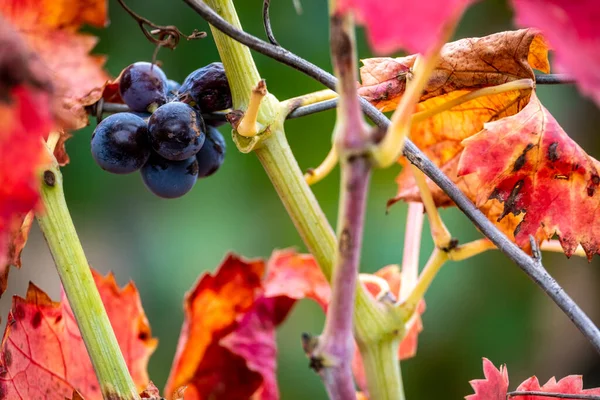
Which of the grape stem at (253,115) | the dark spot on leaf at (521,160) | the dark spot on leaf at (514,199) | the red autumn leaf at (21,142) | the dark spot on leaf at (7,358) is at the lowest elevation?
the red autumn leaf at (21,142)

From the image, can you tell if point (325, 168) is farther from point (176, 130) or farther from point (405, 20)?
point (405, 20)

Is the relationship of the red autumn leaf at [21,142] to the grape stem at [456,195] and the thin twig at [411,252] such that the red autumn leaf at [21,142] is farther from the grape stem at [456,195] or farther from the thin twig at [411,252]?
the thin twig at [411,252]

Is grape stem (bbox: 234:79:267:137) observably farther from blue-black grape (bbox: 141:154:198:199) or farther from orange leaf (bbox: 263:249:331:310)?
orange leaf (bbox: 263:249:331:310)

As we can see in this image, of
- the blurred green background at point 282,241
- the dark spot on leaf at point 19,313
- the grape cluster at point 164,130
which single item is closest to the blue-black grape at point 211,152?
the grape cluster at point 164,130

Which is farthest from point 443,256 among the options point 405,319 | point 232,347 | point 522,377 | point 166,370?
point 522,377

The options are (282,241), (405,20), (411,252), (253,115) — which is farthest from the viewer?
(282,241)

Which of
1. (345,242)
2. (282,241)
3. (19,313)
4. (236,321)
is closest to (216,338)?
(236,321)
